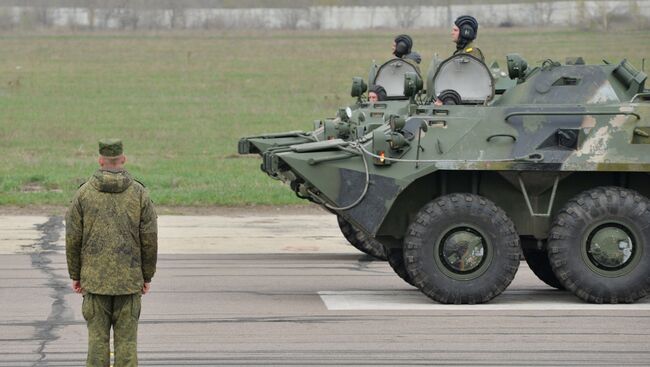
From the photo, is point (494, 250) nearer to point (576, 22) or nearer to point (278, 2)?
point (576, 22)

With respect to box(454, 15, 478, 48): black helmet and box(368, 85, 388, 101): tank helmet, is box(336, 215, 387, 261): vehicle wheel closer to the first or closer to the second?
box(454, 15, 478, 48): black helmet

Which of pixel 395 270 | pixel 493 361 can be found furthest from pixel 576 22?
pixel 493 361

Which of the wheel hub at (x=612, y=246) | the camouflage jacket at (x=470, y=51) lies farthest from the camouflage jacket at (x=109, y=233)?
the camouflage jacket at (x=470, y=51)

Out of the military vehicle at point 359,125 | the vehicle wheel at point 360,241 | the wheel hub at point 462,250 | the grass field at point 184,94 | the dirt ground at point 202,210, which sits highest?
the military vehicle at point 359,125

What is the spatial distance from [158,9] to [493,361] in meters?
61.9

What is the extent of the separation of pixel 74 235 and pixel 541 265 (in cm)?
634

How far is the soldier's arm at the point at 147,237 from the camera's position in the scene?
9.52 meters

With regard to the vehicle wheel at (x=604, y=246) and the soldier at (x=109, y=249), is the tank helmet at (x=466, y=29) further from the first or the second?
the soldier at (x=109, y=249)

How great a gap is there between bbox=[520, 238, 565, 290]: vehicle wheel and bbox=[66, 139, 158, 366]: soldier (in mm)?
5815

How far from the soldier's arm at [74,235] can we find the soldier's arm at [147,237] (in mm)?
376

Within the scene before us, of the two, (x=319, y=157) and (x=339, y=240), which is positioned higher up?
(x=319, y=157)

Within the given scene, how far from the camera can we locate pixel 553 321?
12.5 m

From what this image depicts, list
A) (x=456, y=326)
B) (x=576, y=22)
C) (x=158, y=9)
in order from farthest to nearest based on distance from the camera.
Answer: (x=158, y=9)
(x=576, y=22)
(x=456, y=326)

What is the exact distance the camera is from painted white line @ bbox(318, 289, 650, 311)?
13.1 metres
